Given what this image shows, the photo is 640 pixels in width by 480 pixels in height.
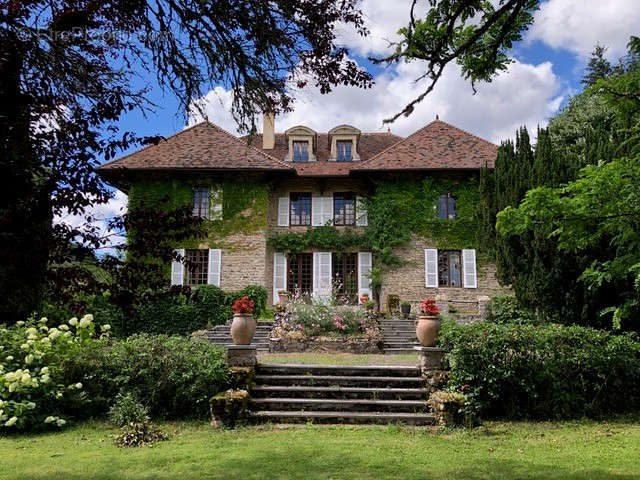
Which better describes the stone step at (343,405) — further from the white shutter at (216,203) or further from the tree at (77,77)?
the white shutter at (216,203)

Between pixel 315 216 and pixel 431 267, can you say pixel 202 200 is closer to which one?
pixel 315 216

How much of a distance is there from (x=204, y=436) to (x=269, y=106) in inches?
184

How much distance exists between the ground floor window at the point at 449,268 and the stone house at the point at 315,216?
0.04 m

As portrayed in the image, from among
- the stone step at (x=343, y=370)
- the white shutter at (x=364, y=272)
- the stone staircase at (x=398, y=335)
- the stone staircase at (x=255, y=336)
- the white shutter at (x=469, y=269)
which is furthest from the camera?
the white shutter at (x=364, y=272)

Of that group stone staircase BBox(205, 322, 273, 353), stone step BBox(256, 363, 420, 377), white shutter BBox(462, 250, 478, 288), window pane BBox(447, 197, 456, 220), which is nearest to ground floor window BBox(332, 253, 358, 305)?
window pane BBox(447, 197, 456, 220)

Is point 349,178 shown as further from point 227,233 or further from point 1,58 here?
point 1,58

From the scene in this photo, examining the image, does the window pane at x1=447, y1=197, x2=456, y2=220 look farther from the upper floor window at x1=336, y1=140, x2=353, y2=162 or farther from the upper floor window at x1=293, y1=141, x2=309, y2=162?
the upper floor window at x1=293, y1=141, x2=309, y2=162

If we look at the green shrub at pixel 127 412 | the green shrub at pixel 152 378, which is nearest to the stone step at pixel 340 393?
the green shrub at pixel 152 378

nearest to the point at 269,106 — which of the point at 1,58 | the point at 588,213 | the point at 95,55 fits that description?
the point at 95,55

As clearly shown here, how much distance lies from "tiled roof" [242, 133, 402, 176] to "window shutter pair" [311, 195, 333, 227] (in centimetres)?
115

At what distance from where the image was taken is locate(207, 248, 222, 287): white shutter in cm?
2053

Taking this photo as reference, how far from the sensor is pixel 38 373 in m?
7.89

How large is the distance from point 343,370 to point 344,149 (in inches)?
629

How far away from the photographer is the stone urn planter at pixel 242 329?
29.2ft
